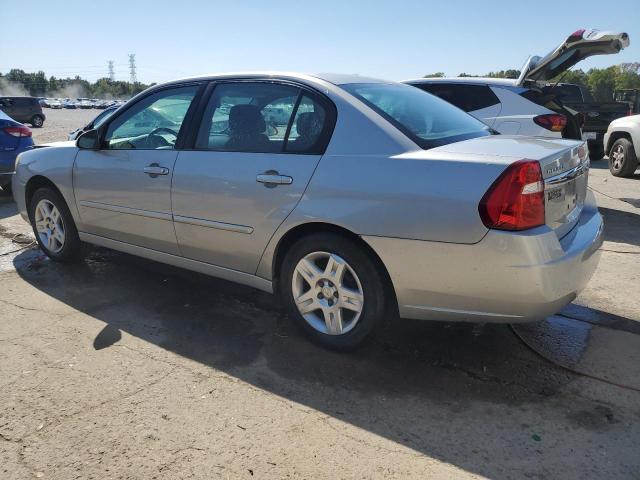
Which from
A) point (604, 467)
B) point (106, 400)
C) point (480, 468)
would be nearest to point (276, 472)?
point (480, 468)

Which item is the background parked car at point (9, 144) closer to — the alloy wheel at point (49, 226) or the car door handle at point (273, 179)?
the alloy wheel at point (49, 226)

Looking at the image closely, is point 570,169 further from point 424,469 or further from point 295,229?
point 424,469

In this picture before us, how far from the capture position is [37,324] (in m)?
3.60

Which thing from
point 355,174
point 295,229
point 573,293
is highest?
point 355,174

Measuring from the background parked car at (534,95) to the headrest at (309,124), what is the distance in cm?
422

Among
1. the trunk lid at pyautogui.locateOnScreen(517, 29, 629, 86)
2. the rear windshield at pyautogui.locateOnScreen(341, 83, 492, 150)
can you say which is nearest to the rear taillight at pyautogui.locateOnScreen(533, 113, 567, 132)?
the trunk lid at pyautogui.locateOnScreen(517, 29, 629, 86)

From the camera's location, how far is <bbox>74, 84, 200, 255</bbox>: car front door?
3.77 m

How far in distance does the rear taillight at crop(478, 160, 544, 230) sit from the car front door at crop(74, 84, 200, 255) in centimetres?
218

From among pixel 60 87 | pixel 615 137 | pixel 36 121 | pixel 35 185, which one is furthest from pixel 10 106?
pixel 60 87

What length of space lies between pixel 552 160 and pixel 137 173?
276 centimetres

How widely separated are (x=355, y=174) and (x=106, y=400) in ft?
5.71

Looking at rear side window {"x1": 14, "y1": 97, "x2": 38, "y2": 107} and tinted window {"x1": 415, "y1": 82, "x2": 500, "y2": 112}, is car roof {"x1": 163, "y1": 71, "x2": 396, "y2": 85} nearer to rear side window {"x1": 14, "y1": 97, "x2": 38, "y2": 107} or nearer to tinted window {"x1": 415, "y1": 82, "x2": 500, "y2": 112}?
tinted window {"x1": 415, "y1": 82, "x2": 500, "y2": 112}

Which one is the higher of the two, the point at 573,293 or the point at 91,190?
the point at 91,190

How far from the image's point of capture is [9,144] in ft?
25.1
